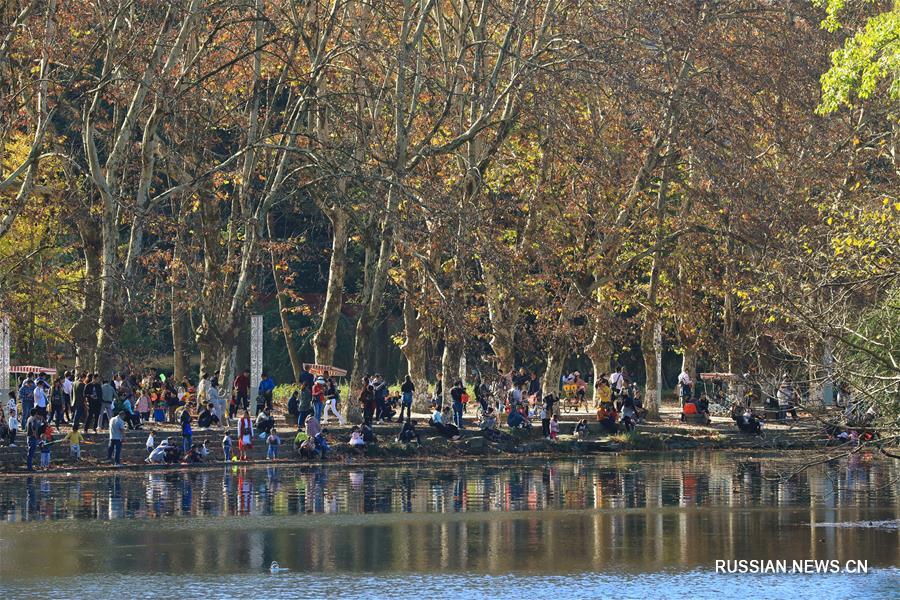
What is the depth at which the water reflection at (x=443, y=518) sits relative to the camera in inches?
872

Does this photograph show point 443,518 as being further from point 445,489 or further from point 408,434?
point 408,434

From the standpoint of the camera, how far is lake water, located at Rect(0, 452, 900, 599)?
65.4ft

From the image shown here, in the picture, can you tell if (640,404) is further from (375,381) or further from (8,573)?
(8,573)

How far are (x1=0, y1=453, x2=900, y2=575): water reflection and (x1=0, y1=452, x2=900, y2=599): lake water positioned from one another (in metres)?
0.05

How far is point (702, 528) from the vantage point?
25.6 m

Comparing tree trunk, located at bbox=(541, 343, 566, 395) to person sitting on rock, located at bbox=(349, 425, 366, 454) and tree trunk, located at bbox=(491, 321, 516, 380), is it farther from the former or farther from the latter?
person sitting on rock, located at bbox=(349, 425, 366, 454)

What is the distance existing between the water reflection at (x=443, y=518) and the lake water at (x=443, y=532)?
49 millimetres

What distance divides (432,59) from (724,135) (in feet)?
30.5

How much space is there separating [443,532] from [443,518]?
202 cm

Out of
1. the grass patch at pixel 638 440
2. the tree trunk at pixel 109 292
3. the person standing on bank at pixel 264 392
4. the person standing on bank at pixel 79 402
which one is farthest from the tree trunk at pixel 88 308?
the grass patch at pixel 638 440

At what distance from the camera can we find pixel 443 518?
27.2 meters

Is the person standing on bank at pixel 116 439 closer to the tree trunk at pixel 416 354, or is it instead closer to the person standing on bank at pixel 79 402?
the person standing on bank at pixel 79 402

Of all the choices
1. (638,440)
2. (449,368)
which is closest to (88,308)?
(449,368)

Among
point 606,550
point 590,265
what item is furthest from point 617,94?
point 606,550
